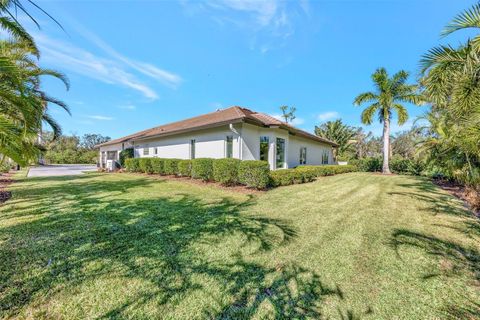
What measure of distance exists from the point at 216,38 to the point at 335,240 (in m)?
12.3

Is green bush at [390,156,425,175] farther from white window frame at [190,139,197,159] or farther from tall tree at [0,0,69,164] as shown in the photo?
tall tree at [0,0,69,164]

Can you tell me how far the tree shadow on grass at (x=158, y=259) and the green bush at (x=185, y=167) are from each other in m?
Result: 6.85

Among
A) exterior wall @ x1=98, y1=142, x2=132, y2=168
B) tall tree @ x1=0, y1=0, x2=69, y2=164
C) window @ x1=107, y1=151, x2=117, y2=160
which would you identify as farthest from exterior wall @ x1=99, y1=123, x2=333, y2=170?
window @ x1=107, y1=151, x2=117, y2=160

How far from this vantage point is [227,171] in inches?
392

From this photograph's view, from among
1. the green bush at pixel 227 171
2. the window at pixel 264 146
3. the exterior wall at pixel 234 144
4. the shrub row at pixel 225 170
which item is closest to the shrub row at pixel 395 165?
the exterior wall at pixel 234 144

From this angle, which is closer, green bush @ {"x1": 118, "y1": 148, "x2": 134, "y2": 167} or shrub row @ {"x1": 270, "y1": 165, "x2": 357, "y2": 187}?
shrub row @ {"x1": 270, "y1": 165, "x2": 357, "y2": 187}

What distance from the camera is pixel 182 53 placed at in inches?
515

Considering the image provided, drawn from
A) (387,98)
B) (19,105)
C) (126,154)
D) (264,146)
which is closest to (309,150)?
(264,146)

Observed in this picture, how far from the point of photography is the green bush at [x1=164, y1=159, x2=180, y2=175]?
1375 centimetres

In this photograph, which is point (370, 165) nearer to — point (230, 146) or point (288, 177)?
point (288, 177)

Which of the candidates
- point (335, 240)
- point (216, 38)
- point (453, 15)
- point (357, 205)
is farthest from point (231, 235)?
point (216, 38)

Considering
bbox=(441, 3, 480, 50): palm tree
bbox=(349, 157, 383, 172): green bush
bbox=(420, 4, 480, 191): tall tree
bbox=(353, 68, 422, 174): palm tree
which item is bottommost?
bbox=(349, 157, 383, 172): green bush

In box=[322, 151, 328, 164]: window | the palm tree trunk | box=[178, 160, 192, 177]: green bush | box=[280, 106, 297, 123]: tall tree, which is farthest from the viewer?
box=[280, 106, 297, 123]: tall tree

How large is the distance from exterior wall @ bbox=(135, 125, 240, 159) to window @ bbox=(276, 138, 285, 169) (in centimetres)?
332
